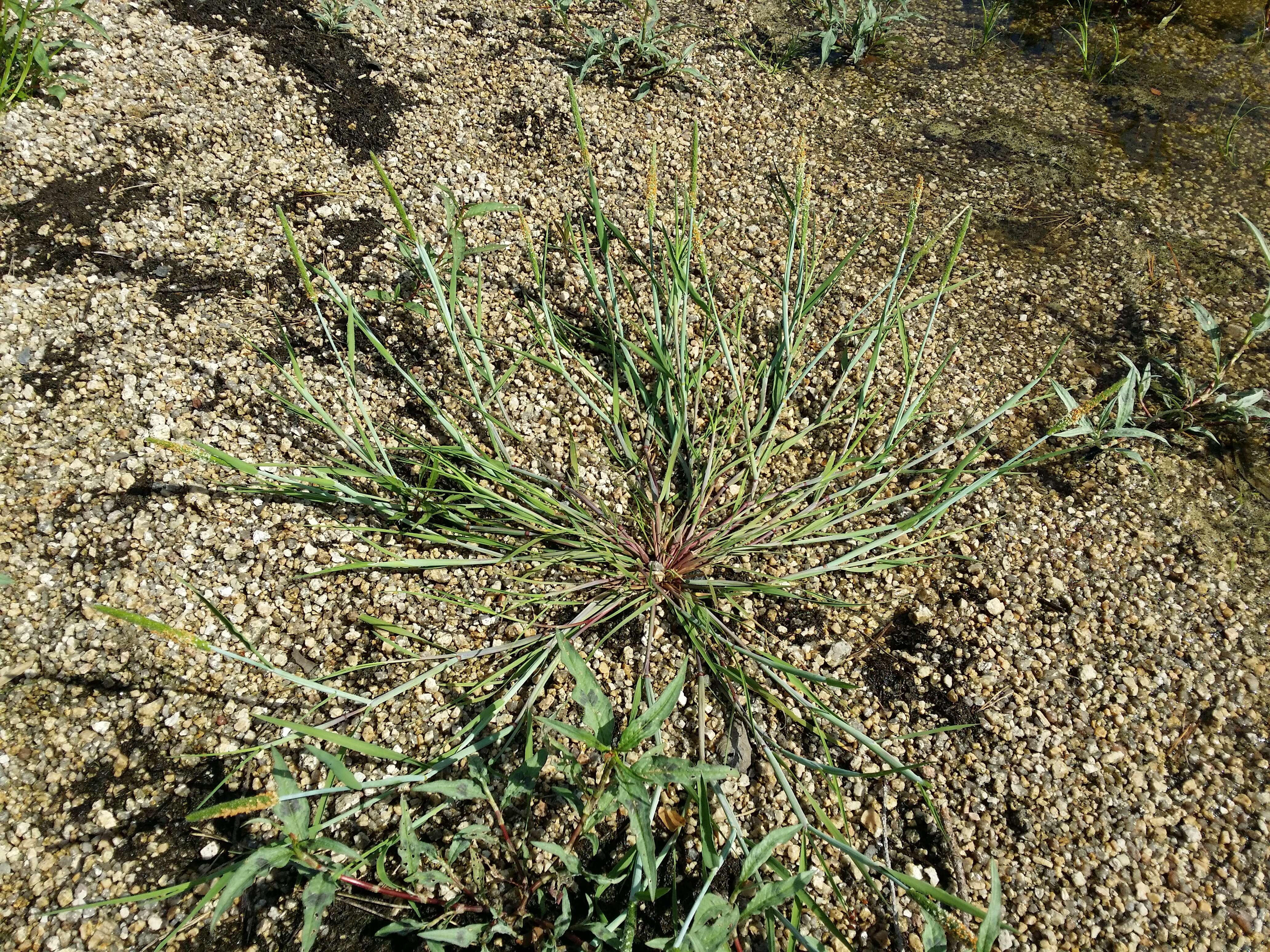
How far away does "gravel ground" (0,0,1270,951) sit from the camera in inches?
59.7

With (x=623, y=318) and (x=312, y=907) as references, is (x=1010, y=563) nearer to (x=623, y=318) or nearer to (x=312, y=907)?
(x=623, y=318)

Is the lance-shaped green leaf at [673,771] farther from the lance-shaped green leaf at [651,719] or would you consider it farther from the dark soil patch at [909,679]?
the dark soil patch at [909,679]

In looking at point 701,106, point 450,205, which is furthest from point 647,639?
point 701,106

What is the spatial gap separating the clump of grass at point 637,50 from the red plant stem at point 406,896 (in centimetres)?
235

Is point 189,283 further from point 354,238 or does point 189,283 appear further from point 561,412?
point 561,412

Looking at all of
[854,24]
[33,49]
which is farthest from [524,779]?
[854,24]

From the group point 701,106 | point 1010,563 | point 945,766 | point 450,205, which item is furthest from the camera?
point 701,106

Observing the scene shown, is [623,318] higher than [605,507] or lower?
higher

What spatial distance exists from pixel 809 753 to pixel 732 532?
54 centimetres

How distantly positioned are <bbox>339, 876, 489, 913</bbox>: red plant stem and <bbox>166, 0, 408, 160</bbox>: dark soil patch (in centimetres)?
201

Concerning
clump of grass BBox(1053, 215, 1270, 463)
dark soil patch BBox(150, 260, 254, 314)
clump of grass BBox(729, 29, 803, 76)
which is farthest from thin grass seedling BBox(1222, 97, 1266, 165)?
dark soil patch BBox(150, 260, 254, 314)

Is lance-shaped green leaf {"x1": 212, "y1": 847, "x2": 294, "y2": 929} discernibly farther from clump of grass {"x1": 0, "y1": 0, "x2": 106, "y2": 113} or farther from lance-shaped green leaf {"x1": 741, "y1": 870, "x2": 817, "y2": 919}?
clump of grass {"x1": 0, "y1": 0, "x2": 106, "y2": 113}

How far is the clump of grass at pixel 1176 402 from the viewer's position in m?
1.98

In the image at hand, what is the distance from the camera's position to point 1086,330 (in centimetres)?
230
